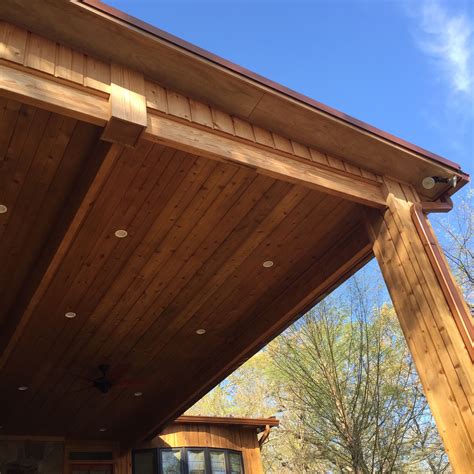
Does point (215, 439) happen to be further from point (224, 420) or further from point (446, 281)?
point (446, 281)

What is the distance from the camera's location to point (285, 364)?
29.3 feet

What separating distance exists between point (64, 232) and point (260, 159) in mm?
1612

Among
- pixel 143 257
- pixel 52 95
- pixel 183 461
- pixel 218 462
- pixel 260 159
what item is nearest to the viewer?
pixel 52 95

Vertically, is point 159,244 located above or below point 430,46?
below

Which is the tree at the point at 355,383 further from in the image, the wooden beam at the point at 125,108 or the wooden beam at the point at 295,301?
the wooden beam at the point at 125,108

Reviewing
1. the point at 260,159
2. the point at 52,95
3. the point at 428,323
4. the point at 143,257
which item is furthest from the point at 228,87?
the point at 428,323

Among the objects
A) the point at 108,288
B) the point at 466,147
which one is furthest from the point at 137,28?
the point at 466,147

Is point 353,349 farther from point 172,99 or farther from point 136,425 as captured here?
point 172,99

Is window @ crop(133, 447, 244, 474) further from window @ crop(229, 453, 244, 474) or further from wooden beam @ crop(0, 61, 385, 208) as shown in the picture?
wooden beam @ crop(0, 61, 385, 208)

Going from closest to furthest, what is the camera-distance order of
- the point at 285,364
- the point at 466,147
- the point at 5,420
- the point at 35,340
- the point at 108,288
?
the point at 108,288 < the point at 35,340 < the point at 5,420 < the point at 285,364 < the point at 466,147

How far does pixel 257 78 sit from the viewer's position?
351 centimetres

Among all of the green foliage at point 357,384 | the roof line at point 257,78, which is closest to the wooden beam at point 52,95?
the roof line at point 257,78

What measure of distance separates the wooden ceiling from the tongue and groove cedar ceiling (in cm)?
2

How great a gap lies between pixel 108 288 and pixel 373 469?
557 cm
